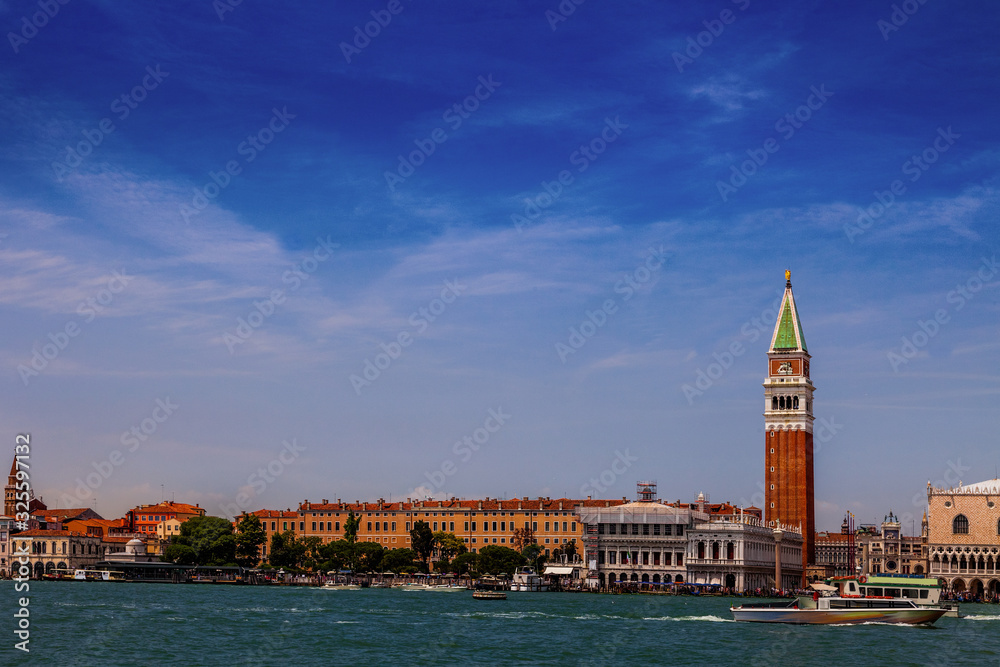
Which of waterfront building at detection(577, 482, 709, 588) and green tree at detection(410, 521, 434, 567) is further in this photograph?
green tree at detection(410, 521, 434, 567)

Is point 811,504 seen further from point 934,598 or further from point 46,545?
point 46,545

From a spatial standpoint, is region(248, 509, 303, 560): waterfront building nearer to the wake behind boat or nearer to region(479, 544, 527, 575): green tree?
region(479, 544, 527, 575): green tree

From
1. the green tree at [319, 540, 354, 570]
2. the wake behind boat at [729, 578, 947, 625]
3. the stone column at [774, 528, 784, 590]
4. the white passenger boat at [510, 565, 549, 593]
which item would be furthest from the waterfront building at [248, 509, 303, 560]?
the wake behind boat at [729, 578, 947, 625]

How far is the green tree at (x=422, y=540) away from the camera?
138500 millimetres

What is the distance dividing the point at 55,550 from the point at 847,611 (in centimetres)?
11478

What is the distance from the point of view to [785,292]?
137 m

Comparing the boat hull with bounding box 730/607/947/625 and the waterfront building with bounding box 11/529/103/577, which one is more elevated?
the boat hull with bounding box 730/607/947/625

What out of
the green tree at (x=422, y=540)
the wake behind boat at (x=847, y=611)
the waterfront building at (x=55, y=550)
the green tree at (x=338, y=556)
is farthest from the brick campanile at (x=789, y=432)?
the waterfront building at (x=55, y=550)

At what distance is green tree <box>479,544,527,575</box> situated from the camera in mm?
127875

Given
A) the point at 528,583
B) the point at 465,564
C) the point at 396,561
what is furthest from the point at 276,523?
the point at 528,583

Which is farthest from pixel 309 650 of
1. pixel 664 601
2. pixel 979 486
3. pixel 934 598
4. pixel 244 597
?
pixel 979 486

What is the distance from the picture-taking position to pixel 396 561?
5221 inches

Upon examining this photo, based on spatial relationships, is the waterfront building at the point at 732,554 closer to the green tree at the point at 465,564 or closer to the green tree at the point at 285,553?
the green tree at the point at 465,564

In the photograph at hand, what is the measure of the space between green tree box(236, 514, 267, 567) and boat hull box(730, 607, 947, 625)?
86.1m
